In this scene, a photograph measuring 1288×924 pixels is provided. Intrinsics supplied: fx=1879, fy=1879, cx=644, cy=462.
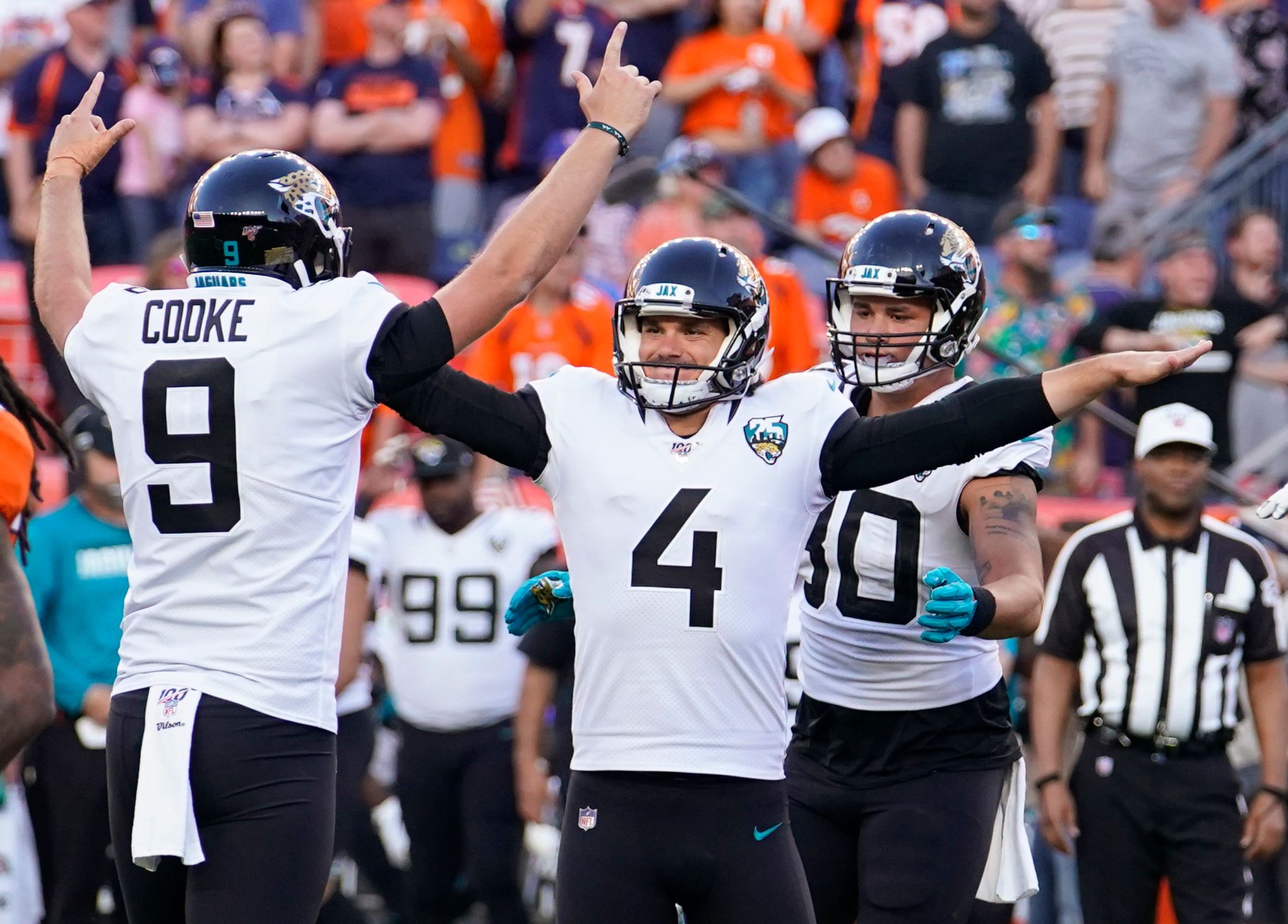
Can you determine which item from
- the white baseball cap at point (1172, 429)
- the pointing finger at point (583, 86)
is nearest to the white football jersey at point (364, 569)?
the white baseball cap at point (1172, 429)

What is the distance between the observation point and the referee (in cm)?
616

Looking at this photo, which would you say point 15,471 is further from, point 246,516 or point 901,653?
point 901,653

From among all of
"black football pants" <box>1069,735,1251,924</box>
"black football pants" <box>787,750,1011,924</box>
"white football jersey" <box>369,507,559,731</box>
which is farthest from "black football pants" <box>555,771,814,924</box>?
"white football jersey" <box>369,507,559,731</box>

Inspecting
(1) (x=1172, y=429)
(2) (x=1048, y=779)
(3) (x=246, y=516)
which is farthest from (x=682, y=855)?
(1) (x=1172, y=429)

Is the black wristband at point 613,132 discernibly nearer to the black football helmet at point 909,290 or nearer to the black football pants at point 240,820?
the black football helmet at point 909,290

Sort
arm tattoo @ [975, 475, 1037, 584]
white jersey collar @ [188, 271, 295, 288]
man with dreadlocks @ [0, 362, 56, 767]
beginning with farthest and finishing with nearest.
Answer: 1. arm tattoo @ [975, 475, 1037, 584]
2. white jersey collar @ [188, 271, 295, 288]
3. man with dreadlocks @ [0, 362, 56, 767]

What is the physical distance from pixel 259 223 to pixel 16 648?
1.07 meters

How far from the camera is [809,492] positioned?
147 inches

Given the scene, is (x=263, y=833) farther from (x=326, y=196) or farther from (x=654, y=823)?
(x=326, y=196)

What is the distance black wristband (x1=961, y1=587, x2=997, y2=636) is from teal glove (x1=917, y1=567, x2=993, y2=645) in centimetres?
1

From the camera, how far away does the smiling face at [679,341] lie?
12.5ft

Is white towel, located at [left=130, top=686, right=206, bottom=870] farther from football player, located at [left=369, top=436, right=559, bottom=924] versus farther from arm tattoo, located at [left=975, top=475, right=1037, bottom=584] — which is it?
football player, located at [left=369, top=436, right=559, bottom=924]

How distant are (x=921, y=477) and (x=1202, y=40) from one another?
6.49 meters

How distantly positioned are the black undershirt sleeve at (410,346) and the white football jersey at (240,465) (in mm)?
22
